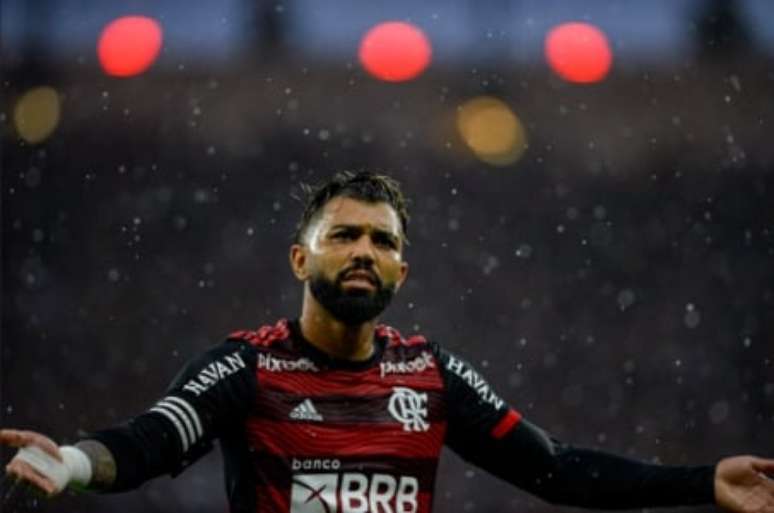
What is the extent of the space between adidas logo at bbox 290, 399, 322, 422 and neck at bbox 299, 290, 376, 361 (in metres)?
0.19

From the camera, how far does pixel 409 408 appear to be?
4207 mm

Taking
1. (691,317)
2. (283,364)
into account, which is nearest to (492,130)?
(691,317)

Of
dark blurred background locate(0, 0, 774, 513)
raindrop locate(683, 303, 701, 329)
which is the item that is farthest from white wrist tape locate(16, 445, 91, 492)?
raindrop locate(683, 303, 701, 329)

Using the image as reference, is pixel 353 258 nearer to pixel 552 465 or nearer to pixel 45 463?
pixel 552 465

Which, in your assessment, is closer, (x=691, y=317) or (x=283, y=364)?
(x=283, y=364)

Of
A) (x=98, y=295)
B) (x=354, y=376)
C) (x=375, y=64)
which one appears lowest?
(x=98, y=295)

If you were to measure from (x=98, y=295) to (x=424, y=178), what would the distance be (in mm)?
2459

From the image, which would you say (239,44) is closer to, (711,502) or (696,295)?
(696,295)

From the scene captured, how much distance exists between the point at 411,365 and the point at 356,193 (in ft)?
1.73

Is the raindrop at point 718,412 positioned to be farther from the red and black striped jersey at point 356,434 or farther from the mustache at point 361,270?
the mustache at point 361,270

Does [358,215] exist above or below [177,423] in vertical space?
above

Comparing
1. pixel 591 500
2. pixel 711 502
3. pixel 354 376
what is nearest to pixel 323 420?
pixel 354 376

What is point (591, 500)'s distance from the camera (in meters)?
4.23

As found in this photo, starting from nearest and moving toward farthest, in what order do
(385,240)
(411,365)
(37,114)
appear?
1. (385,240)
2. (411,365)
3. (37,114)
